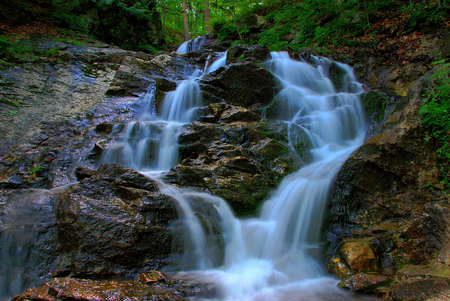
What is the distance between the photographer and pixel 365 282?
125 inches

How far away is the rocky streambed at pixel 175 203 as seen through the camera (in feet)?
10.8

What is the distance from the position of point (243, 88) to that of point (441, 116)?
6.21m

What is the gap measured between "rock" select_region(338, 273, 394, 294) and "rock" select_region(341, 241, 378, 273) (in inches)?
8.7

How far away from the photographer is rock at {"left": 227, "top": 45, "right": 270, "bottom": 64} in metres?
11.5

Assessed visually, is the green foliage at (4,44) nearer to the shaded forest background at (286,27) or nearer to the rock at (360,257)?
the shaded forest background at (286,27)

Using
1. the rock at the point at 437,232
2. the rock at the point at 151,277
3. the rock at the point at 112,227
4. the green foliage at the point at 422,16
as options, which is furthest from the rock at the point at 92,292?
the green foliage at the point at 422,16

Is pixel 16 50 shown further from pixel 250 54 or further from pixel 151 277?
pixel 151 277

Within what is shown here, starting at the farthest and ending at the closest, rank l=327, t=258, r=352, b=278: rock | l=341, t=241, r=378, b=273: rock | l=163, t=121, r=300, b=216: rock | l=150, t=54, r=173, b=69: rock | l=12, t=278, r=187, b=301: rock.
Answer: l=150, t=54, r=173, b=69: rock → l=163, t=121, r=300, b=216: rock → l=327, t=258, r=352, b=278: rock → l=341, t=241, r=378, b=273: rock → l=12, t=278, r=187, b=301: rock

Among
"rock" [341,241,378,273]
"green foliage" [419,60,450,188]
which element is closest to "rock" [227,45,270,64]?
"green foliage" [419,60,450,188]

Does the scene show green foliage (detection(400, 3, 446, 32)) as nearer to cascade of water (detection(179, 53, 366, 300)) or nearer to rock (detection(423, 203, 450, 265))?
cascade of water (detection(179, 53, 366, 300))

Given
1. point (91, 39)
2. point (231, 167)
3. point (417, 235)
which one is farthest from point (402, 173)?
point (91, 39)

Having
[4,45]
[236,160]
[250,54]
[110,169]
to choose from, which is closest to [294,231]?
[236,160]

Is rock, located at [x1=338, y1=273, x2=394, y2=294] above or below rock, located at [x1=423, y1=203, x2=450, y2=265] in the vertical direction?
below

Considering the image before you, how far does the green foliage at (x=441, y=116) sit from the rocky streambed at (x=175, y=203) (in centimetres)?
16
